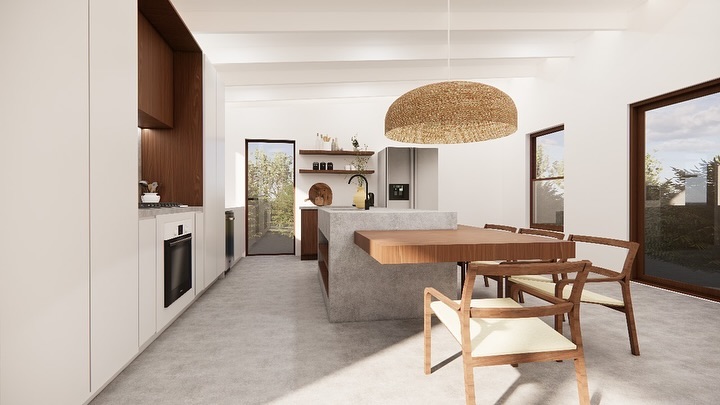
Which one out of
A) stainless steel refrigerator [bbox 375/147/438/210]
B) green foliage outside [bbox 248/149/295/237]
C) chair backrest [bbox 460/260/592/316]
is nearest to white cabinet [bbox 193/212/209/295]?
chair backrest [bbox 460/260/592/316]

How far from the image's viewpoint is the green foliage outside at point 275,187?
6816 millimetres

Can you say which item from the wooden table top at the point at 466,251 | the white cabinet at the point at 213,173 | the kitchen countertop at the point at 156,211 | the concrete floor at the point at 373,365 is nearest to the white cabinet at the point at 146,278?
the kitchen countertop at the point at 156,211

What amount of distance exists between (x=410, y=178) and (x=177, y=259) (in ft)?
14.1

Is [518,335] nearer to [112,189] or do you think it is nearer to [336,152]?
[112,189]

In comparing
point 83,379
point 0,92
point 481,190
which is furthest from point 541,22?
point 83,379

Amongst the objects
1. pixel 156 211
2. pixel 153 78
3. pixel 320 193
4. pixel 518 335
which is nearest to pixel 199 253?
pixel 156 211

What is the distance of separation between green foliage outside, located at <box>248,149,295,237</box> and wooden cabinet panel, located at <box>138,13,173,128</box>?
129 inches

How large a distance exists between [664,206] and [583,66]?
227 centimetres

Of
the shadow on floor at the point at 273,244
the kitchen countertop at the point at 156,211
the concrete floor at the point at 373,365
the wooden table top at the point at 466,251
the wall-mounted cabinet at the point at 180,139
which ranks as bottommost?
the concrete floor at the point at 373,365

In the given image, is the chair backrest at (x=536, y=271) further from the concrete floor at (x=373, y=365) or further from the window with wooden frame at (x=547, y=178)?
the window with wooden frame at (x=547, y=178)

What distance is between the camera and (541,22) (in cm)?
409

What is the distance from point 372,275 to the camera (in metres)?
2.94

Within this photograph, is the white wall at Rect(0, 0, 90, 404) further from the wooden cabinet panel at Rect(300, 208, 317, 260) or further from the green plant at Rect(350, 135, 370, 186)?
the green plant at Rect(350, 135, 370, 186)

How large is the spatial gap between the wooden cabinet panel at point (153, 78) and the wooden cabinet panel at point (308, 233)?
298cm
